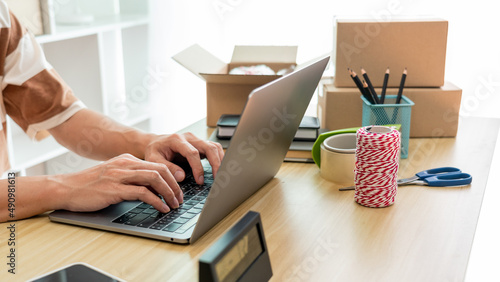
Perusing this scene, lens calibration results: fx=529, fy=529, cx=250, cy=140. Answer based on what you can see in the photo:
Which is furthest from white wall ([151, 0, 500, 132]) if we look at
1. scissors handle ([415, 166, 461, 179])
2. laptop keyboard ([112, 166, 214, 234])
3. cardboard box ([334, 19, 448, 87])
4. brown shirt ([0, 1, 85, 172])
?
laptop keyboard ([112, 166, 214, 234])

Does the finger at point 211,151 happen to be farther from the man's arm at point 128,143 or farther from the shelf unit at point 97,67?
the shelf unit at point 97,67

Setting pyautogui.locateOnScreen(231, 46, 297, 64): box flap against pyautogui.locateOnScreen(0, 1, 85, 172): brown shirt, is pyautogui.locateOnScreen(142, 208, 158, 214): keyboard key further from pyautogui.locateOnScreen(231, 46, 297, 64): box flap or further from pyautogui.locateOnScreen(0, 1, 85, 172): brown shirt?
pyautogui.locateOnScreen(231, 46, 297, 64): box flap

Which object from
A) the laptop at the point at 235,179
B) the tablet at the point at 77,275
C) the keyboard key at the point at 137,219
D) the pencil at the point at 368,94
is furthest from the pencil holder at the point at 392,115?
the tablet at the point at 77,275

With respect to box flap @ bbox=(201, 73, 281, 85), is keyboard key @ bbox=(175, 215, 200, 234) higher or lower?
lower

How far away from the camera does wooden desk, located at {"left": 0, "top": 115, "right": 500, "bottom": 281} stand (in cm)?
76

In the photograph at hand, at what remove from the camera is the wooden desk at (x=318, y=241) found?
29.9 inches

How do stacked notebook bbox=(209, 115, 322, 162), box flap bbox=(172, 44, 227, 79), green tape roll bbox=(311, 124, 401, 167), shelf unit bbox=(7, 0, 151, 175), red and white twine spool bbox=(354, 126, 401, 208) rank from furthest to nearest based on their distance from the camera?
1. shelf unit bbox=(7, 0, 151, 175)
2. box flap bbox=(172, 44, 227, 79)
3. stacked notebook bbox=(209, 115, 322, 162)
4. green tape roll bbox=(311, 124, 401, 167)
5. red and white twine spool bbox=(354, 126, 401, 208)

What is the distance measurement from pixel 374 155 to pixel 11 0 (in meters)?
1.57

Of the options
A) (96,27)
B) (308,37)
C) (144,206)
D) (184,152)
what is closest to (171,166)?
(184,152)

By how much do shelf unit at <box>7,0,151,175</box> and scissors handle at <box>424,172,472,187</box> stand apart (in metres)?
1.56

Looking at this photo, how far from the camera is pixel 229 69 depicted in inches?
65.7

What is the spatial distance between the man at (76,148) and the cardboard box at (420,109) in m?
0.44

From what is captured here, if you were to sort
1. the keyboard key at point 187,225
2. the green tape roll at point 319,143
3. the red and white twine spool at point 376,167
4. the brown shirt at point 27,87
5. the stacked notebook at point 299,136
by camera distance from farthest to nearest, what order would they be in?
1. the brown shirt at point 27,87
2. the stacked notebook at point 299,136
3. the green tape roll at point 319,143
4. the red and white twine spool at point 376,167
5. the keyboard key at point 187,225

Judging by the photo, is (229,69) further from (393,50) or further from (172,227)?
(172,227)
